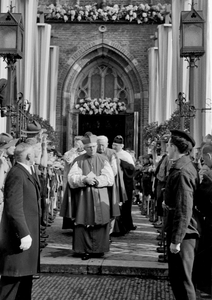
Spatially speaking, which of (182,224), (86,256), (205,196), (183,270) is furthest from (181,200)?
(86,256)

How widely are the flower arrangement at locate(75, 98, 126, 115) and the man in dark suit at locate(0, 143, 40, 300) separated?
55.3 ft

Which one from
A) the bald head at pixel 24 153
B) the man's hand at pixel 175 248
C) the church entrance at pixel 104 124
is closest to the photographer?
the man's hand at pixel 175 248

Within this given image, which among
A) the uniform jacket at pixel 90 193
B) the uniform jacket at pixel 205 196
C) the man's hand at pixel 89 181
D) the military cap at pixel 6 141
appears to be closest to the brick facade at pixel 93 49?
the uniform jacket at pixel 90 193

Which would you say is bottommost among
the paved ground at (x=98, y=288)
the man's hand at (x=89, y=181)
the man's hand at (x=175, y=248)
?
the paved ground at (x=98, y=288)

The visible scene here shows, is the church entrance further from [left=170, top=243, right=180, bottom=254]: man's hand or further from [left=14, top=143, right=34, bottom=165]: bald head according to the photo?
[left=170, top=243, right=180, bottom=254]: man's hand

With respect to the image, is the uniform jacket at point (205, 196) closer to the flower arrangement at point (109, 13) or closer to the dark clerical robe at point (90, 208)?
the dark clerical robe at point (90, 208)

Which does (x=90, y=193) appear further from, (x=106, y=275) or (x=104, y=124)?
(x=104, y=124)

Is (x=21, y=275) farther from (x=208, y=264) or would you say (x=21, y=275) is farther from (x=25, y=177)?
(x=208, y=264)

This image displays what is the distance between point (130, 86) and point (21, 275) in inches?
712

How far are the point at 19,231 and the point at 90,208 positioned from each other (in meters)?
3.41

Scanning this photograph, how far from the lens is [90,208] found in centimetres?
778

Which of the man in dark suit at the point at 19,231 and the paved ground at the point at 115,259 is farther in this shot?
the paved ground at the point at 115,259

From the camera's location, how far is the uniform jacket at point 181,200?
455 centimetres

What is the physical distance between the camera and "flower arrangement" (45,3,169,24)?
2112cm
